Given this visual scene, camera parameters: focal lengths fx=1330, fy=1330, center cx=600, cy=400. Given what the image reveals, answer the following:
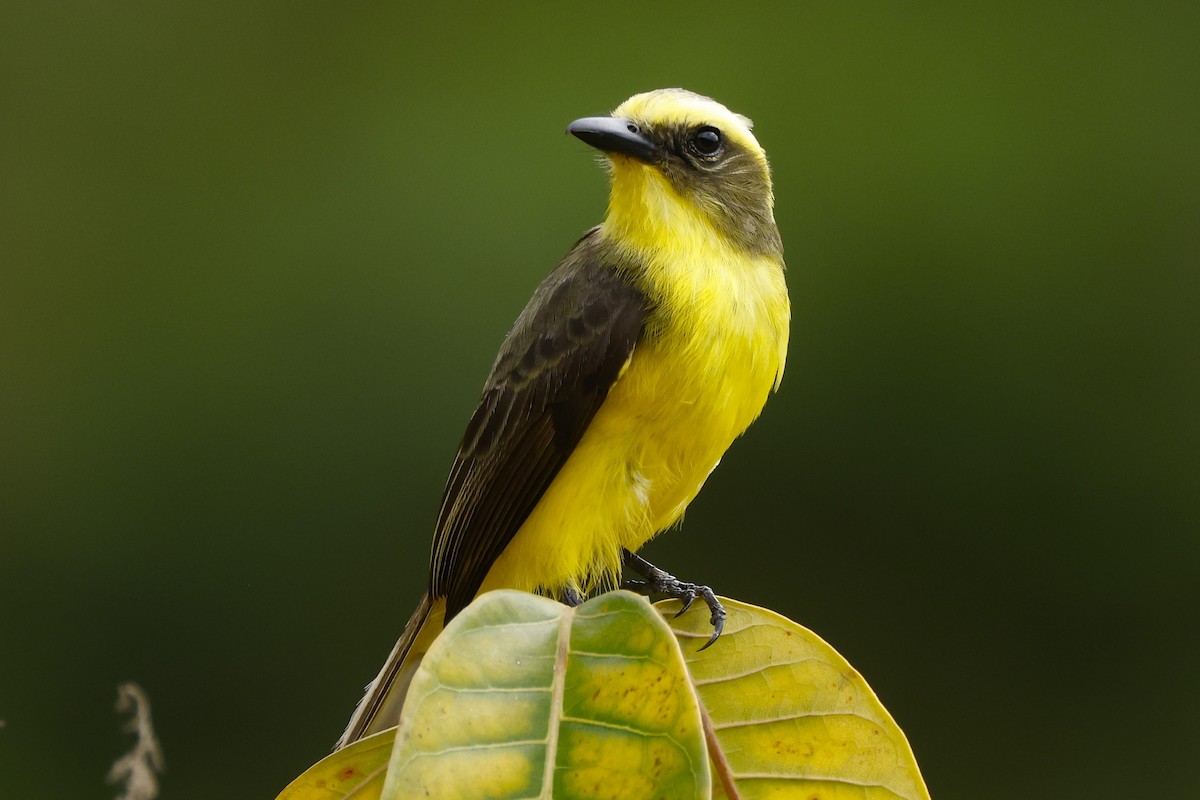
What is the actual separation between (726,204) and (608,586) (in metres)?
0.70

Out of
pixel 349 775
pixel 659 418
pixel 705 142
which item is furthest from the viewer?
pixel 705 142

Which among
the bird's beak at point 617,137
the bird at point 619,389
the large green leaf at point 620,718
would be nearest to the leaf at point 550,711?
the large green leaf at point 620,718

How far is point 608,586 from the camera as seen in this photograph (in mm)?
2271

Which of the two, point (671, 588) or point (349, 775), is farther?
point (671, 588)

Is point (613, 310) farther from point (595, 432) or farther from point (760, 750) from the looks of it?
point (760, 750)

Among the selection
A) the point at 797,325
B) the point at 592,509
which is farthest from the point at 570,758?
the point at 797,325

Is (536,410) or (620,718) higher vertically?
(536,410)

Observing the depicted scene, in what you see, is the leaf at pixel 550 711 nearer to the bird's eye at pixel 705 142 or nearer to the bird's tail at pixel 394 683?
the bird's tail at pixel 394 683

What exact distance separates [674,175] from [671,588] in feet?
2.32

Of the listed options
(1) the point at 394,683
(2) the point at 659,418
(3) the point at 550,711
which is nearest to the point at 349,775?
(3) the point at 550,711

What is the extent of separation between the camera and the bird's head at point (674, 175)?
7.35 feet

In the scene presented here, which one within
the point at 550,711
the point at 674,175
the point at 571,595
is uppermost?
the point at 674,175

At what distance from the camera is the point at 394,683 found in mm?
2207

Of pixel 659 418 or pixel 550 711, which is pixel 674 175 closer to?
pixel 659 418
